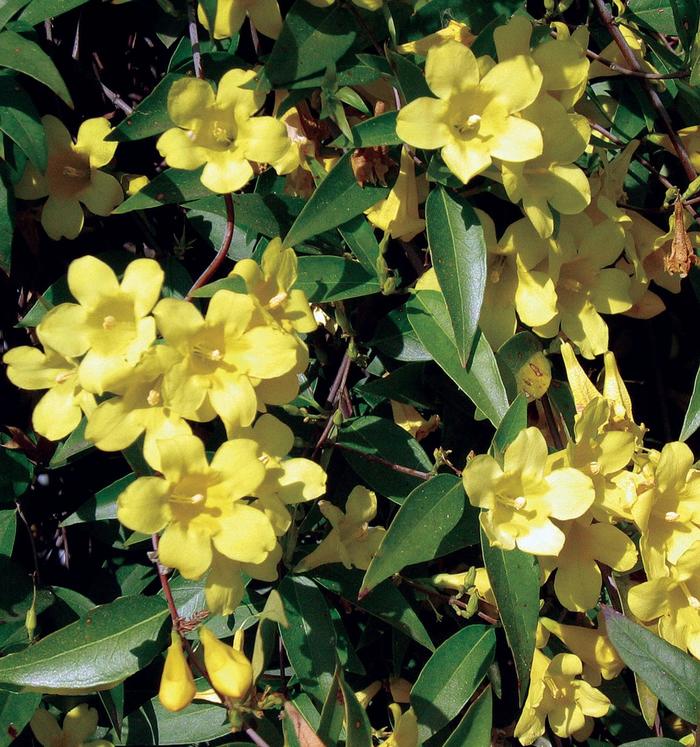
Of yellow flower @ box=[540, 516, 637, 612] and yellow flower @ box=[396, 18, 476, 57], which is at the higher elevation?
yellow flower @ box=[396, 18, 476, 57]

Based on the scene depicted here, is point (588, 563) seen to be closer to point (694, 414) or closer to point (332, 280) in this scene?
point (694, 414)

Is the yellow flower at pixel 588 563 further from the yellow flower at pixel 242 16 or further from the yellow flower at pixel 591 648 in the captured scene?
the yellow flower at pixel 242 16

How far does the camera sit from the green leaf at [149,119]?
1.32m

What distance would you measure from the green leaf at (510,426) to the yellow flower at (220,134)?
52cm

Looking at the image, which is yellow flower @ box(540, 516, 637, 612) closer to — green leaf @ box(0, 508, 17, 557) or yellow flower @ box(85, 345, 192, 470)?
yellow flower @ box(85, 345, 192, 470)

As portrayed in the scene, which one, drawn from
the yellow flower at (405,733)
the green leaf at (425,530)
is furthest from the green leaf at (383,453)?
the yellow flower at (405,733)

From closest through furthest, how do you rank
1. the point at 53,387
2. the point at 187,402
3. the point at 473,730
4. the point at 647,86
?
the point at 187,402
the point at 53,387
the point at 473,730
the point at 647,86

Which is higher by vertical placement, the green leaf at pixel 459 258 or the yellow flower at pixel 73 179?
the yellow flower at pixel 73 179

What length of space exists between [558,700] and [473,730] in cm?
22

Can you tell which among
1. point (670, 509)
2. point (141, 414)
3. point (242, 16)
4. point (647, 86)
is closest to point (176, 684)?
point (141, 414)

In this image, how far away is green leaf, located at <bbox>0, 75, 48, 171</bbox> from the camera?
1.25 m

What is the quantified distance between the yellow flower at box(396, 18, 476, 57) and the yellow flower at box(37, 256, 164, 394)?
0.56 meters

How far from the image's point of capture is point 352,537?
4.54 ft

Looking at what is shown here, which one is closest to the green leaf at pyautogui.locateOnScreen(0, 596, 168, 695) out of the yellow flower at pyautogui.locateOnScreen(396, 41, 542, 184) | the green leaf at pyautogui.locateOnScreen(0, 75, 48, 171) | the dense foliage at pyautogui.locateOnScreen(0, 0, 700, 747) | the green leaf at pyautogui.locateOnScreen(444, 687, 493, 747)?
the dense foliage at pyautogui.locateOnScreen(0, 0, 700, 747)
